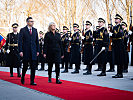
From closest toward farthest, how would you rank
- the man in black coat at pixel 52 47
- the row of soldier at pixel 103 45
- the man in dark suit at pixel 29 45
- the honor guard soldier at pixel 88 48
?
the man in dark suit at pixel 29 45 → the man in black coat at pixel 52 47 → the row of soldier at pixel 103 45 → the honor guard soldier at pixel 88 48

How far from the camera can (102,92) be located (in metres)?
7.97

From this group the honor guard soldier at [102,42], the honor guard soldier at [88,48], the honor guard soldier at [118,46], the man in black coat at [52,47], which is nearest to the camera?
the man in black coat at [52,47]

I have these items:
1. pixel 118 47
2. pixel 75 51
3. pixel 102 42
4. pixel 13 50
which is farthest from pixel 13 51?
pixel 118 47

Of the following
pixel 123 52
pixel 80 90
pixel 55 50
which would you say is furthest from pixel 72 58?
pixel 80 90

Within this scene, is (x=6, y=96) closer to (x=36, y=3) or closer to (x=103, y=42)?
(x=103, y=42)

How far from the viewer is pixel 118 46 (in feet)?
38.7

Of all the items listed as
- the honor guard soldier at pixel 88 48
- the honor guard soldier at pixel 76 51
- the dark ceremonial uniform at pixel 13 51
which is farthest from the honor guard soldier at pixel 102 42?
the dark ceremonial uniform at pixel 13 51

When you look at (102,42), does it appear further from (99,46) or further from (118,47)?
(118,47)

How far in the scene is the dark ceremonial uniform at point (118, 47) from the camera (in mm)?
11594

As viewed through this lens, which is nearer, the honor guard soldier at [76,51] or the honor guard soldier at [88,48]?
the honor guard soldier at [88,48]

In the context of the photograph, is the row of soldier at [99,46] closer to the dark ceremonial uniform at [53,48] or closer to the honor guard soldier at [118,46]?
the honor guard soldier at [118,46]

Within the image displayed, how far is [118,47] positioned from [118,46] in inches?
1.4

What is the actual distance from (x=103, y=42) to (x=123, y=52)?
4.02ft

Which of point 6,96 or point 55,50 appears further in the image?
point 55,50
